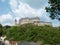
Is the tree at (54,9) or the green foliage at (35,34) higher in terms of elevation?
the tree at (54,9)

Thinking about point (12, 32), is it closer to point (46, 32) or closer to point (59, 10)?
point (46, 32)

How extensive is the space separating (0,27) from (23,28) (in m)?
28.8

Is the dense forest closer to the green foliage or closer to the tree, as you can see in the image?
the green foliage

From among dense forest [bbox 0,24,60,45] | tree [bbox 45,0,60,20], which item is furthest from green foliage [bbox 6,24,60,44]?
tree [bbox 45,0,60,20]

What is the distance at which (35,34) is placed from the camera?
6462 cm

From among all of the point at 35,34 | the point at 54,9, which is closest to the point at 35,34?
the point at 35,34

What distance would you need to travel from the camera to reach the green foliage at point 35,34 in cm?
6009

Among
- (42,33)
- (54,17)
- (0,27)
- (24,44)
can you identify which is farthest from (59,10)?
(0,27)

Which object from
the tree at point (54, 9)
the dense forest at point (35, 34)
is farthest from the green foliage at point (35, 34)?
the tree at point (54, 9)

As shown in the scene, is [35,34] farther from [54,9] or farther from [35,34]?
[54,9]

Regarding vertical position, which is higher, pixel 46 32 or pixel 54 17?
pixel 54 17

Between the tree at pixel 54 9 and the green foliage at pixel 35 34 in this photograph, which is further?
the green foliage at pixel 35 34

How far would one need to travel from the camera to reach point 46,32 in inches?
2504

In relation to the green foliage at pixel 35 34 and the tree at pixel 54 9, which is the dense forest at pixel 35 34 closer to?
the green foliage at pixel 35 34
